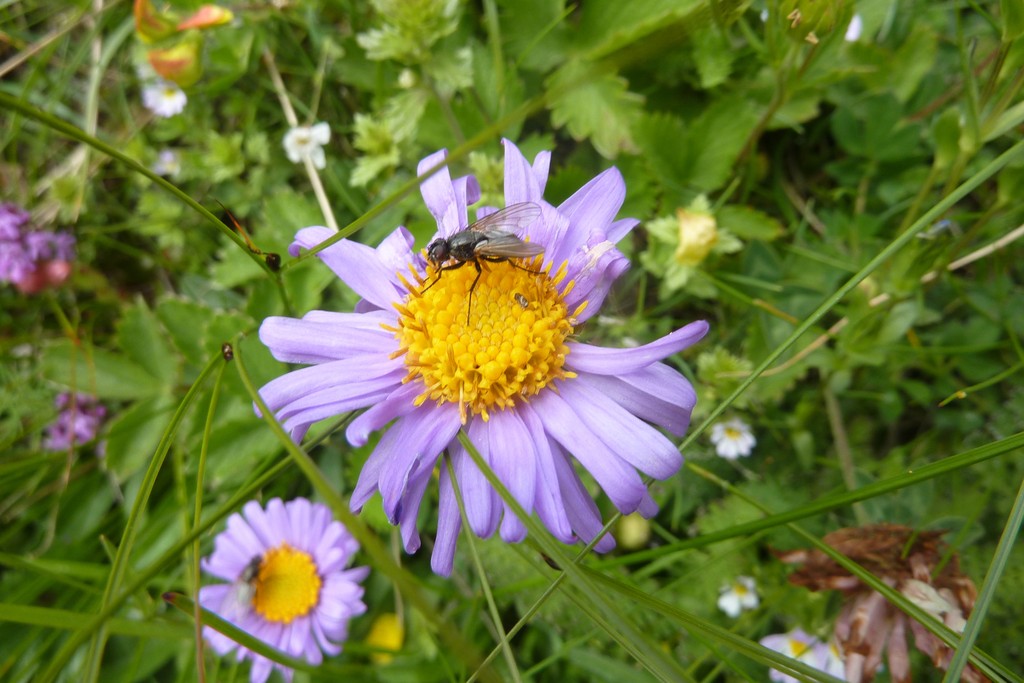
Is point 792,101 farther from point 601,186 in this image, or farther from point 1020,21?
point 601,186

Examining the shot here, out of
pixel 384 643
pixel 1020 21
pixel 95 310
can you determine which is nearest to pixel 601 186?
pixel 1020 21

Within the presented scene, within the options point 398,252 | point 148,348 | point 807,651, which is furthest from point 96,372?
point 807,651

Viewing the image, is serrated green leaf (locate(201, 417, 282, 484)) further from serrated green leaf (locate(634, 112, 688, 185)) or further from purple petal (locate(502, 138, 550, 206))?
serrated green leaf (locate(634, 112, 688, 185))

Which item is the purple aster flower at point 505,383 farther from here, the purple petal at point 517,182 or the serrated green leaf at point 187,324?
the serrated green leaf at point 187,324

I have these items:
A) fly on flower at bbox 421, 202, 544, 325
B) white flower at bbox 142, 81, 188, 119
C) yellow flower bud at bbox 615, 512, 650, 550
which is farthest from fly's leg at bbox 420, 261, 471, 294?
white flower at bbox 142, 81, 188, 119

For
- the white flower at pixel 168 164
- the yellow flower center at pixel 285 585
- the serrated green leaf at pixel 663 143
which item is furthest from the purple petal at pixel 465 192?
the white flower at pixel 168 164

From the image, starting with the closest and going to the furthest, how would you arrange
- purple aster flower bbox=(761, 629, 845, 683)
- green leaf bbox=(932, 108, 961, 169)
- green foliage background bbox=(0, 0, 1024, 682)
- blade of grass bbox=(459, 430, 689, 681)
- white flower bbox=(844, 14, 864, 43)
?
1. blade of grass bbox=(459, 430, 689, 681)
2. green leaf bbox=(932, 108, 961, 169)
3. purple aster flower bbox=(761, 629, 845, 683)
4. green foliage background bbox=(0, 0, 1024, 682)
5. white flower bbox=(844, 14, 864, 43)
